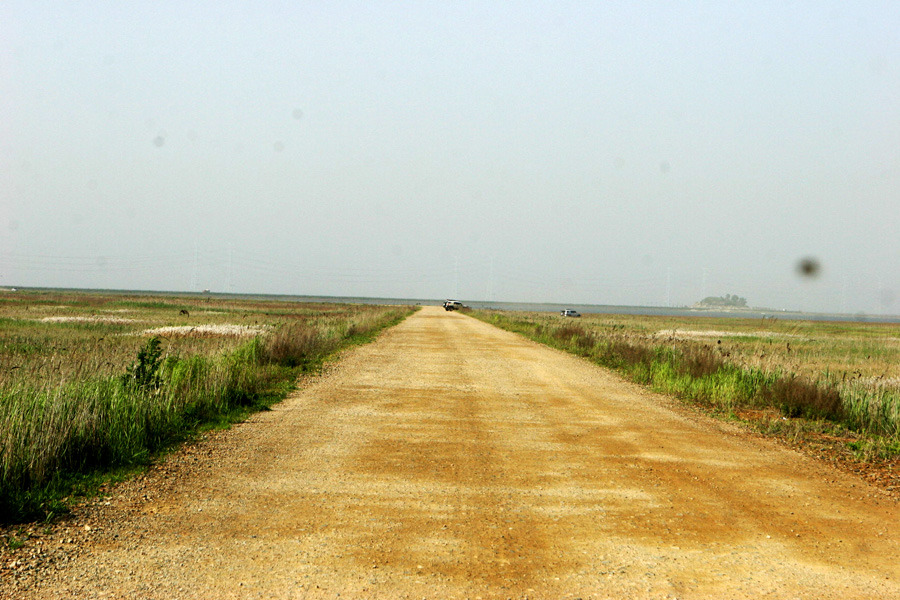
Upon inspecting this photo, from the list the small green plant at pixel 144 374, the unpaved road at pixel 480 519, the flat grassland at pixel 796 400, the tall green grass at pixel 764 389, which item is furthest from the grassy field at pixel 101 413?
the tall green grass at pixel 764 389

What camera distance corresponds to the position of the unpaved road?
15.5ft

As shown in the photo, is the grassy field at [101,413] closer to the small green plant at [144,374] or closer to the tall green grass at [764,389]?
the small green plant at [144,374]

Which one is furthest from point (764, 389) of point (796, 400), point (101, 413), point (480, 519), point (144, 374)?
point (101, 413)

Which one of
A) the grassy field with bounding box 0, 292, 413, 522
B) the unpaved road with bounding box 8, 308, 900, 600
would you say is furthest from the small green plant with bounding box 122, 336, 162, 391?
the unpaved road with bounding box 8, 308, 900, 600

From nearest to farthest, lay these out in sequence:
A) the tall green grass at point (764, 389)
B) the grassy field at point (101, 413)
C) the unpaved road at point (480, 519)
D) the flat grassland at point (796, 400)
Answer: the unpaved road at point (480, 519)
the grassy field at point (101, 413)
the flat grassland at point (796, 400)
the tall green grass at point (764, 389)

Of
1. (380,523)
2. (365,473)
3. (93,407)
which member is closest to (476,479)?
(365,473)

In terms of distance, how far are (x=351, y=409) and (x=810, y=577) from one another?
28.2 feet

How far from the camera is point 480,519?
6062mm

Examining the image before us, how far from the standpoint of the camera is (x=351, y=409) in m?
12.2

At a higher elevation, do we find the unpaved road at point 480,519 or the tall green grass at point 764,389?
the tall green grass at point 764,389

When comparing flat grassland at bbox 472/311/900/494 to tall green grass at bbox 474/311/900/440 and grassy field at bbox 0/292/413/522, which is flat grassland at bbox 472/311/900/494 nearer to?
tall green grass at bbox 474/311/900/440

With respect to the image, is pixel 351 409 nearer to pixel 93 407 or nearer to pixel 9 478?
pixel 93 407

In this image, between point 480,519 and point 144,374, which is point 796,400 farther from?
point 144,374

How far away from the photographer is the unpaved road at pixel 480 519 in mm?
4719
